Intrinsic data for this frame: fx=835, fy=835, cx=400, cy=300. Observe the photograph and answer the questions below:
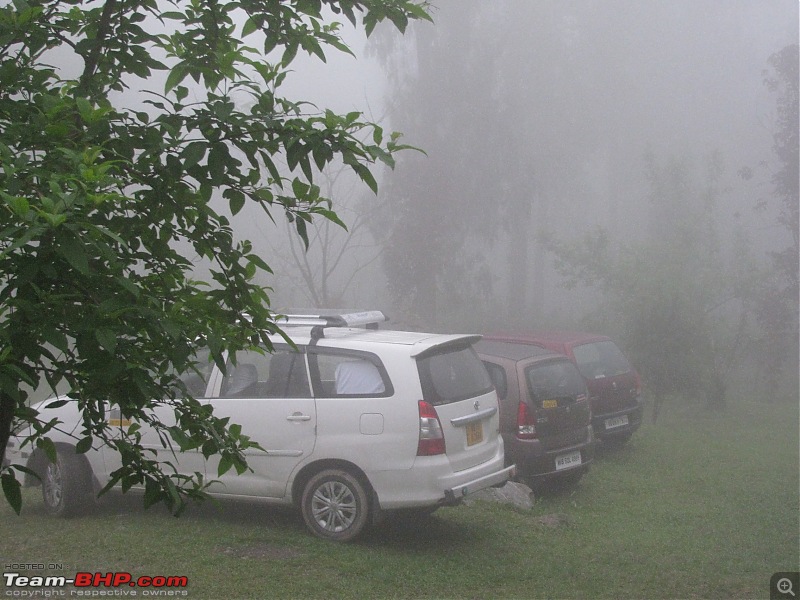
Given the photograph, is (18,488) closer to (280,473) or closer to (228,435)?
(228,435)

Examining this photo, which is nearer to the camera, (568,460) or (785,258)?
(568,460)

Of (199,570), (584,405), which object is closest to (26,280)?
(199,570)

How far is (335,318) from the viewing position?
7527 millimetres

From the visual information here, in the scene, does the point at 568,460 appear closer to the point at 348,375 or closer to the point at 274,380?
the point at 348,375

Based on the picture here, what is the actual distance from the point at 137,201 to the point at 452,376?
478 centimetres

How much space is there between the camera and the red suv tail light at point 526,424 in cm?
854

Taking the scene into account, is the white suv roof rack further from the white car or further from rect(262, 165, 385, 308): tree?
rect(262, 165, 385, 308): tree

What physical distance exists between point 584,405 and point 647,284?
727cm

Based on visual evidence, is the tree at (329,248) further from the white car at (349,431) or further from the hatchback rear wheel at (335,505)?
the hatchback rear wheel at (335,505)

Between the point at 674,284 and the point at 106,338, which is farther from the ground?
the point at 106,338

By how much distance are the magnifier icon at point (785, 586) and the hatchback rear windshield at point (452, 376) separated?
2.68m


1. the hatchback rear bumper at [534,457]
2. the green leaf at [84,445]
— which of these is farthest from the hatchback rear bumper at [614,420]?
the green leaf at [84,445]

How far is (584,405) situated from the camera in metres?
9.21

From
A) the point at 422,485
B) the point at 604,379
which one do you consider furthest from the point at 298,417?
the point at 604,379
